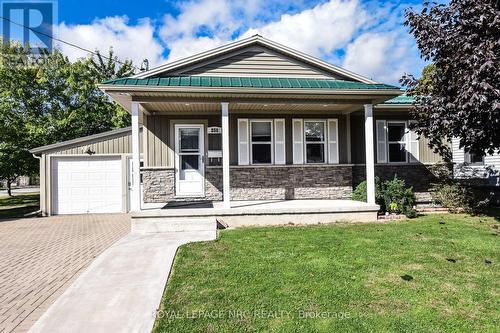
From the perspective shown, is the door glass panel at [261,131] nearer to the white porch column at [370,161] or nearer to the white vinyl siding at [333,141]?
the white vinyl siding at [333,141]

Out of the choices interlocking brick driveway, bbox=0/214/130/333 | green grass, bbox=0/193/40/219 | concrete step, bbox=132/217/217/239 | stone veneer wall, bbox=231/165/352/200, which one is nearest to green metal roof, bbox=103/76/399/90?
stone veneer wall, bbox=231/165/352/200

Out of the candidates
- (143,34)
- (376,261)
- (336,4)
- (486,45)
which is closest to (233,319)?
(376,261)

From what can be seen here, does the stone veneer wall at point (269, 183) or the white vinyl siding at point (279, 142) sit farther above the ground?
the white vinyl siding at point (279, 142)

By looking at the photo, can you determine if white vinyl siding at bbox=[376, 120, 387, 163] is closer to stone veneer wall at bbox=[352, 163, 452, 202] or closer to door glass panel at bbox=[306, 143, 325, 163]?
stone veneer wall at bbox=[352, 163, 452, 202]

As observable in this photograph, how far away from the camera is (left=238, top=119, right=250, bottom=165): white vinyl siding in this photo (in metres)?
10.3

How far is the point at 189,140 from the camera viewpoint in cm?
1035

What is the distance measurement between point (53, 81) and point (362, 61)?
73.2ft

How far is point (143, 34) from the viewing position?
19.5m

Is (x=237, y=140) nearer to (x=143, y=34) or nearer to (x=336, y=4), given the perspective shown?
(x=336, y=4)

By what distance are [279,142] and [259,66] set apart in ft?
8.13

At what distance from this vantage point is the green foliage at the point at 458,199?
32.0ft

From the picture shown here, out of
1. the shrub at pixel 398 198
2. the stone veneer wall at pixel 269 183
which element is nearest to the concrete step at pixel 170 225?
the stone veneer wall at pixel 269 183

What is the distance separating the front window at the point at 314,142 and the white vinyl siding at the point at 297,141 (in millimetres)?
184

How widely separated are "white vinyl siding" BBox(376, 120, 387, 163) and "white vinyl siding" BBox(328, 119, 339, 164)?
5.13ft
